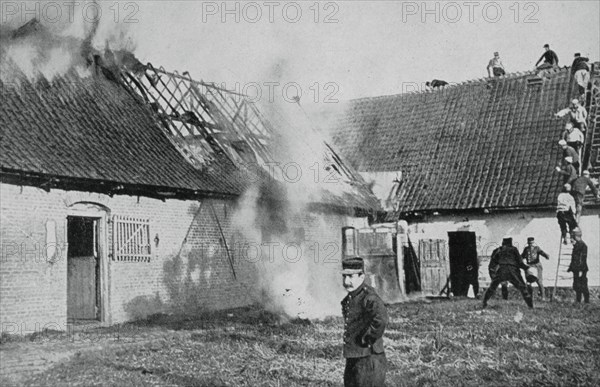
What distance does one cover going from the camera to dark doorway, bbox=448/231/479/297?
2256 cm

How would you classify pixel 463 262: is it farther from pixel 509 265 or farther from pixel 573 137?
pixel 509 265

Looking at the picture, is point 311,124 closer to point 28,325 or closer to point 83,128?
point 83,128

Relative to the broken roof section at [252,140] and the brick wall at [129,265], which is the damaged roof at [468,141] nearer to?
the broken roof section at [252,140]

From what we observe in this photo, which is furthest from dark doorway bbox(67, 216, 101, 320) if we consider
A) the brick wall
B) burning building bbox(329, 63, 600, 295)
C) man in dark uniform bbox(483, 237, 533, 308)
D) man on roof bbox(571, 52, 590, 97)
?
man on roof bbox(571, 52, 590, 97)

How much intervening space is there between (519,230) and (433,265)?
10.2 ft

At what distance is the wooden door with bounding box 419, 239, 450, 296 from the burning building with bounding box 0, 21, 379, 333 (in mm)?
2870

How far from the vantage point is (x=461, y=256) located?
23016 millimetres

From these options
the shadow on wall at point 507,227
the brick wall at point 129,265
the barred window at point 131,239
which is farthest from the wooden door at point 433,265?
the barred window at point 131,239

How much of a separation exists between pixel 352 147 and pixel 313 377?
19442 mm

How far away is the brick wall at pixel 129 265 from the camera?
1266 centimetres

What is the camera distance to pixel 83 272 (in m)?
15.7

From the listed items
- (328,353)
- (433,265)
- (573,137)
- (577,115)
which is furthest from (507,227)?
(328,353)

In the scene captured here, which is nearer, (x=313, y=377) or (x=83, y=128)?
(x=313, y=377)

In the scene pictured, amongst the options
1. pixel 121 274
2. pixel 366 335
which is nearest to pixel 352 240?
pixel 121 274
